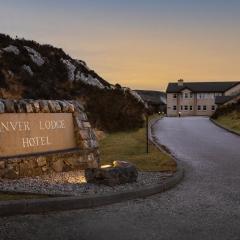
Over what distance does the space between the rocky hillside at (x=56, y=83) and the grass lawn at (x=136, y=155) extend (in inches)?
226

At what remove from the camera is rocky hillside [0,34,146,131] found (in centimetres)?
2946

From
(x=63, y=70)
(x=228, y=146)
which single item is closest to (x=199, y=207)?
(x=228, y=146)

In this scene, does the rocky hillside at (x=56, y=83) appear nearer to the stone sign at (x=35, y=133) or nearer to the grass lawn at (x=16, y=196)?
the stone sign at (x=35, y=133)

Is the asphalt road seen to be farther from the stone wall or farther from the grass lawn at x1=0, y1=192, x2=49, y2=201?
the stone wall

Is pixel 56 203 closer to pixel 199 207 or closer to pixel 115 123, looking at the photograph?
pixel 199 207

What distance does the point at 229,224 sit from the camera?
7488 millimetres

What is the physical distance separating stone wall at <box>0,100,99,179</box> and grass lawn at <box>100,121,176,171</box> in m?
1.64

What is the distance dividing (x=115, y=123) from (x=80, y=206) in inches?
863

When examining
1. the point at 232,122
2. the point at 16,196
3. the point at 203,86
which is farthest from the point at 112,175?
the point at 203,86

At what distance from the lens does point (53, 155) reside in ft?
38.9

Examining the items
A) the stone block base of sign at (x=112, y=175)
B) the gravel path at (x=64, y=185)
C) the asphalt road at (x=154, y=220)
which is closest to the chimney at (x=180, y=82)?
the gravel path at (x=64, y=185)

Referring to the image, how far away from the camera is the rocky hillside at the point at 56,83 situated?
96.7 ft

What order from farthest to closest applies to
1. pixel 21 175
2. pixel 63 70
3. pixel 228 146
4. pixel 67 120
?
pixel 63 70
pixel 228 146
pixel 67 120
pixel 21 175

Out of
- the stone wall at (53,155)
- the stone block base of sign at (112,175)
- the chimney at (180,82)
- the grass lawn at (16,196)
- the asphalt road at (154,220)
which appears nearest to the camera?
the asphalt road at (154,220)
